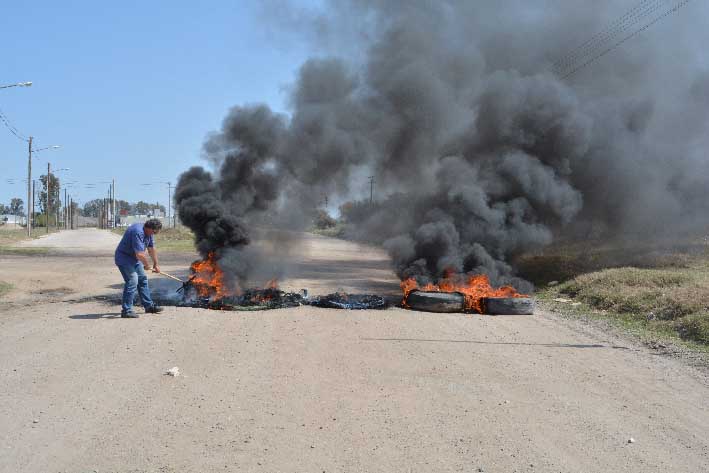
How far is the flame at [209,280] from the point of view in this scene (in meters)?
13.2

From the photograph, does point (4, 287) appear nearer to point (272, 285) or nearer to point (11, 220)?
point (272, 285)

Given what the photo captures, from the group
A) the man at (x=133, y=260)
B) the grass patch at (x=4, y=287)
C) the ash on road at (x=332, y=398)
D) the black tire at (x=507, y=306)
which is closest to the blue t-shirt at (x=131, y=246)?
the man at (x=133, y=260)

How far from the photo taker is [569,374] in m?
7.59

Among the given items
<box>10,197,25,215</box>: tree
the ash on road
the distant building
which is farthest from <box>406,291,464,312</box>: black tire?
<box>10,197,25,215</box>: tree

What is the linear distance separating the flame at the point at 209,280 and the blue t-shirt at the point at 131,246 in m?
2.72

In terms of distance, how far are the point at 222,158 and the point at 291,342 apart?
8110 mm

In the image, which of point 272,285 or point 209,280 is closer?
point 209,280

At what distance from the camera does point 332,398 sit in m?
6.18

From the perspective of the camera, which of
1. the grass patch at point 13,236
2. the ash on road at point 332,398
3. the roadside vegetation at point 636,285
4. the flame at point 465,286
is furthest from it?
the grass patch at point 13,236

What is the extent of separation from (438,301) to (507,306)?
1.45 metres

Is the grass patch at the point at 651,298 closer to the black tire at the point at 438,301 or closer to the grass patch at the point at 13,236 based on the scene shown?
the black tire at the point at 438,301

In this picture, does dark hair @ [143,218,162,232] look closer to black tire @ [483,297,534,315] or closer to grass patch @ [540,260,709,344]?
black tire @ [483,297,534,315]

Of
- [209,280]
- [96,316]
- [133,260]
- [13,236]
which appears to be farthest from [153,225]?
[13,236]

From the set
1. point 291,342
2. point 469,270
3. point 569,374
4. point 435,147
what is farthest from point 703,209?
point 291,342
